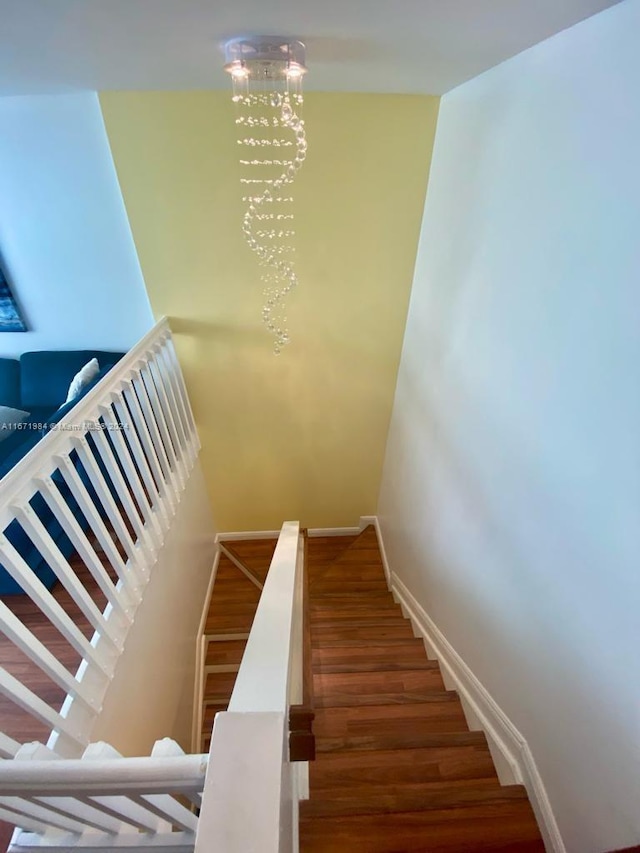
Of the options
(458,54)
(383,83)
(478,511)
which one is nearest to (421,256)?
(383,83)

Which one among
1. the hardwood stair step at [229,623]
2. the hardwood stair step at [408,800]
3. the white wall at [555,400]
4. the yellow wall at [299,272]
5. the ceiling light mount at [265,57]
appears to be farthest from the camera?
the hardwood stair step at [229,623]

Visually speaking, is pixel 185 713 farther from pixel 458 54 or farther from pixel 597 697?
pixel 458 54

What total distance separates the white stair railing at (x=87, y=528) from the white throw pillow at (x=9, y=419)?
23.7 inches

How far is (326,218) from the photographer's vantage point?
7.39 ft

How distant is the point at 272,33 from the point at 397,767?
2.40 m

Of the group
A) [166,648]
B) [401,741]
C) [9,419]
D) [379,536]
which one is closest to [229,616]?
[166,648]

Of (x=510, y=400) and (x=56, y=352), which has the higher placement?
(x=56, y=352)

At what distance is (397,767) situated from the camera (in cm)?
160

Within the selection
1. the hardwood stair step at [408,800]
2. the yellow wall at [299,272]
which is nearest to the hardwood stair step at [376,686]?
the hardwood stair step at [408,800]

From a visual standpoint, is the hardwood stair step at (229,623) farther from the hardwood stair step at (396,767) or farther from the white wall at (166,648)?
the hardwood stair step at (396,767)

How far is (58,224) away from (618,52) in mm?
2442

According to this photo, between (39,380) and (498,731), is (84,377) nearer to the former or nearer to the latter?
(39,380)

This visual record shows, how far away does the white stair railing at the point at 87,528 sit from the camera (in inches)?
51.4

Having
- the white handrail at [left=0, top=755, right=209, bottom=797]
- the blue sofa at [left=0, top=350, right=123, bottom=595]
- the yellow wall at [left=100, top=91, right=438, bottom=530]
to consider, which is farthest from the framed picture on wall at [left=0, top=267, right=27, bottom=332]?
the white handrail at [left=0, top=755, right=209, bottom=797]
